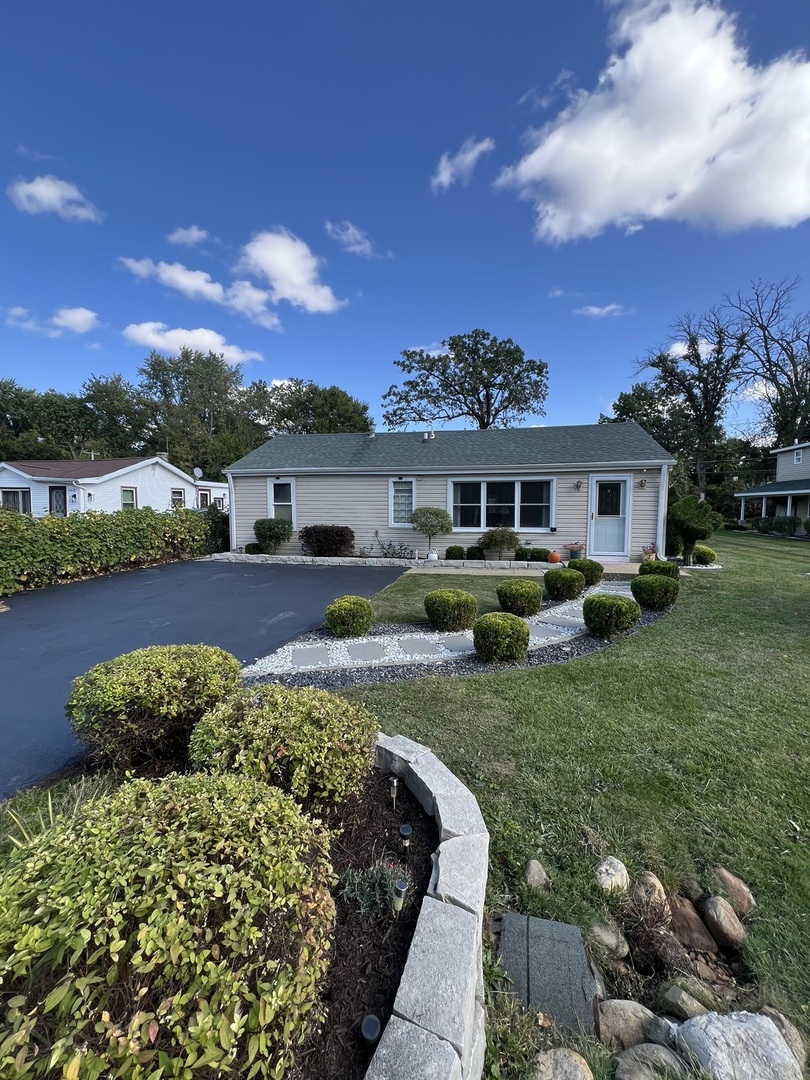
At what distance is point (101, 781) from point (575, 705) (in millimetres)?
3363

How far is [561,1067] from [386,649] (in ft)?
13.2

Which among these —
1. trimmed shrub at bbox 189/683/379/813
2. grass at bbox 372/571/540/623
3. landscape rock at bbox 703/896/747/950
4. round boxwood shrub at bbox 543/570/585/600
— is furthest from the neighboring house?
trimmed shrub at bbox 189/683/379/813

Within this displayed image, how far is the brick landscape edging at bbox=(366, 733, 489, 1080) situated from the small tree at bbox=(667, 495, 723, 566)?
10.7 m

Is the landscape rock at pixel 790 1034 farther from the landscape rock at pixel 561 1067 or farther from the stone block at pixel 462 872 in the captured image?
the stone block at pixel 462 872

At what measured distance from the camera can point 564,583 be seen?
7551 millimetres

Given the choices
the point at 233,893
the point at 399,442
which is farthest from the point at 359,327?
the point at 233,893

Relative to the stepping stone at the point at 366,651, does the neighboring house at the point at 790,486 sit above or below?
above

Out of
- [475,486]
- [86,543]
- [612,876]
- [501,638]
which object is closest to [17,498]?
[86,543]

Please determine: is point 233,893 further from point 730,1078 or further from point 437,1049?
point 730,1078

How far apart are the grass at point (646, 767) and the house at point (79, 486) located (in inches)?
662

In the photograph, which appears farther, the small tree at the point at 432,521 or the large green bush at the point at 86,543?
the small tree at the point at 432,521

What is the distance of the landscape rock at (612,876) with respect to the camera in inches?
80.3

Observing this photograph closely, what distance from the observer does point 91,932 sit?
99cm

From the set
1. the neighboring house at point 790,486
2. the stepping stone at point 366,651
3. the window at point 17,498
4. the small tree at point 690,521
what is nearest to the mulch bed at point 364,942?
the stepping stone at point 366,651
